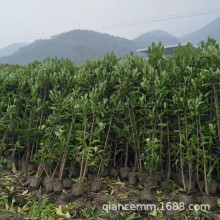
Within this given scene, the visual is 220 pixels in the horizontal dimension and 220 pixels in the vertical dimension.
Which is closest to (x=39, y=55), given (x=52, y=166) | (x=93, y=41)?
(x=93, y=41)

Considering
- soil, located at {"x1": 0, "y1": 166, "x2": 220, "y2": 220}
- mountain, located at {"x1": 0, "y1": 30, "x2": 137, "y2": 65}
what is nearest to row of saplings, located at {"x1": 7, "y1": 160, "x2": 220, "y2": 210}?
soil, located at {"x1": 0, "y1": 166, "x2": 220, "y2": 220}

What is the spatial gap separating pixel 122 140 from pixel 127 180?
1.89 ft

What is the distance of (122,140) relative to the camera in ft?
12.3

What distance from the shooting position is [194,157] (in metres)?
3.06

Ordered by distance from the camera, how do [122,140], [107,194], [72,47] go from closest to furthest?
[107,194] → [122,140] → [72,47]

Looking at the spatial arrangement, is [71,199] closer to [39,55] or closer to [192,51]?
[192,51]

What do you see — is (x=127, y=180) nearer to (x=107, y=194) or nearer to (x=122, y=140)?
(x=107, y=194)

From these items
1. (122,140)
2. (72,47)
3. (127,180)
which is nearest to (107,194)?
(127,180)

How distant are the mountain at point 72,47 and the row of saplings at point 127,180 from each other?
5972 inches

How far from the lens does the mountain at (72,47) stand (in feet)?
533

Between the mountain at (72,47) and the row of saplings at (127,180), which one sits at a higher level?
the mountain at (72,47)

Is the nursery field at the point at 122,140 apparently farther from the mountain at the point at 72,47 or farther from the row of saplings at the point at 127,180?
the mountain at the point at 72,47

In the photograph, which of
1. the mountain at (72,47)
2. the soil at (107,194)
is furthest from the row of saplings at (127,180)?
the mountain at (72,47)

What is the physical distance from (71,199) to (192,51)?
2.66 m
